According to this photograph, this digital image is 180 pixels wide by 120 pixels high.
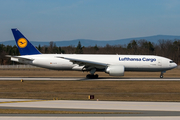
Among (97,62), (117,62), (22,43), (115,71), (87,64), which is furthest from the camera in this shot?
(22,43)

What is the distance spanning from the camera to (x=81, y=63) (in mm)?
34281

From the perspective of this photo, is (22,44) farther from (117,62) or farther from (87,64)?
(117,62)

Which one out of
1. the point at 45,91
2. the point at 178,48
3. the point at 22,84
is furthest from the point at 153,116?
the point at 178,48

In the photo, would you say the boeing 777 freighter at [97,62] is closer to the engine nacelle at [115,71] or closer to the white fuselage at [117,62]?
the white fuselage at [117,62]

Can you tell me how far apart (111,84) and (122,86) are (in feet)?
5.90

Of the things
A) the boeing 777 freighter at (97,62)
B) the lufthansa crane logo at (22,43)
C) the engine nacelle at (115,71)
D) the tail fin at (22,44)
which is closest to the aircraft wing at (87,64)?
the boeing 777 freighter at (97,62)

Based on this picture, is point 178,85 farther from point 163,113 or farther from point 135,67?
point 163,113

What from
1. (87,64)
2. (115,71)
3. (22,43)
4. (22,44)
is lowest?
(115,71)

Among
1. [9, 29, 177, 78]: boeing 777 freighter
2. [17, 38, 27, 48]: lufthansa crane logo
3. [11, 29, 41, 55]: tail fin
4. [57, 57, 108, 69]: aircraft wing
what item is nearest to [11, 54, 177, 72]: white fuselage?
[9, 29, 177, 78]: boeing 777 freighter

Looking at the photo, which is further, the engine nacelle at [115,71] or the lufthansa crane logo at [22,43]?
the lufthansa crane logo at [22,43]

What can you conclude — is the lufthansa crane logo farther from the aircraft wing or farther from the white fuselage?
the aircraft wing

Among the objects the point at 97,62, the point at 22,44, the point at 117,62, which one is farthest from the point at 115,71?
the point at 22,44

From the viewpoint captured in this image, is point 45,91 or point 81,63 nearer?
point 45,91

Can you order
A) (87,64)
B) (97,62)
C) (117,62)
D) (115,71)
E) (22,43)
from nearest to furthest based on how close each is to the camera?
(115,71) → (87,64) → (117,62) → (97,62) → (22,43)
